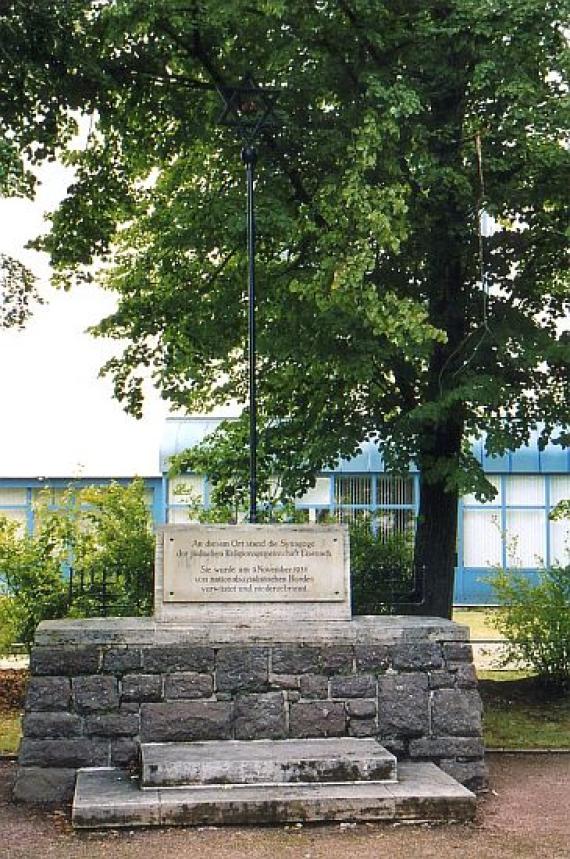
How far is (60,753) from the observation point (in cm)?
922

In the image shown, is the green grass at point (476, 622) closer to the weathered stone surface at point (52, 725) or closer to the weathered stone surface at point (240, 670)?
the weathered stone surface at point (240, 670)

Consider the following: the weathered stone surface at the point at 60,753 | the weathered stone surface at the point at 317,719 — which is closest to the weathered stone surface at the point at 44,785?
the weathered stone surface at the point at 60,753

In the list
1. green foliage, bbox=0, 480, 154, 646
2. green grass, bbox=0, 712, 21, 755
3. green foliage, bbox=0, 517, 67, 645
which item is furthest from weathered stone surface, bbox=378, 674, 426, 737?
green foliage, bbox=0, 517, 67, 645

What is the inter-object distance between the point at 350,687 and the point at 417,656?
1.69 feet

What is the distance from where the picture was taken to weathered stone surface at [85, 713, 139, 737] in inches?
366

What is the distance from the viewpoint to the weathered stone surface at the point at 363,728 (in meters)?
9.49

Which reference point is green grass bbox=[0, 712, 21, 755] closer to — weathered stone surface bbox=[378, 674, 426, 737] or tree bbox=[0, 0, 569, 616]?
weathered stone surface bbox=[378, 674, 426, 737]

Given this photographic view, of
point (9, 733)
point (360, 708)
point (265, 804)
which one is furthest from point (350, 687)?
point (9, 733)

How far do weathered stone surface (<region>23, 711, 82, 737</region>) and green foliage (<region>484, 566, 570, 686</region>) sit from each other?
6.38 metres

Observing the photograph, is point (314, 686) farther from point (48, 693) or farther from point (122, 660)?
point (48, 693)

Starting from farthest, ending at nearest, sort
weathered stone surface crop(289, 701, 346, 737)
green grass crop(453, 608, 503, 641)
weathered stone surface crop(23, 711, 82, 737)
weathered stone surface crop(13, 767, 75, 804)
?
green grass crop(453, 608, 503, 641) → weathered stone surface crop(289, 701, 346, 737) → weathered stone surface crop(23, 711, 82, 737) → weathered stone surface crop(13, 767, 75, 804)

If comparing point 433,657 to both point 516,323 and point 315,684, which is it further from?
point 516,323

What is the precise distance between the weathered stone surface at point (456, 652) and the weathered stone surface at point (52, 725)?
2.56 metres

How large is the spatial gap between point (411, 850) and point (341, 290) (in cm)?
582
